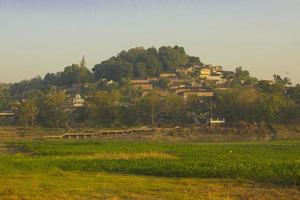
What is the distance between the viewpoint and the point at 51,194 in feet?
71.4

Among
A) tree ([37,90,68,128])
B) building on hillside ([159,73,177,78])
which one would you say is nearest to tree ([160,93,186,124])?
tree ([37,90,68,128])

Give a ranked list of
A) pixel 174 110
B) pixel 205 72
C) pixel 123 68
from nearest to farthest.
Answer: pixel 174 110 → pixel 123 68 → pixel 205 72

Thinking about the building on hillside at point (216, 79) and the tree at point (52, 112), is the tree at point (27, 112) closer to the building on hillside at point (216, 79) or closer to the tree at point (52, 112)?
the tree at point (52, 112)

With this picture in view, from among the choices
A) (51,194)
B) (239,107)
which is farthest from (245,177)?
(239,107)

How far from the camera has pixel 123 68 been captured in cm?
13762

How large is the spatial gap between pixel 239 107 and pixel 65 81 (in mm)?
68167

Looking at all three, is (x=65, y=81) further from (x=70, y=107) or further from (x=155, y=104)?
(x=155, y=104)

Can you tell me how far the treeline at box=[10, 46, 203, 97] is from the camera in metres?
139

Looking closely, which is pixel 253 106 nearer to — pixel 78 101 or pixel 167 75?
pixel 78 101

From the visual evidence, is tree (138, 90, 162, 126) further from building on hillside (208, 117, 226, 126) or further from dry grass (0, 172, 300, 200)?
dry grass (0, 172, 300, 200)

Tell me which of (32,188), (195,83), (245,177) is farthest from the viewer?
(195,83)

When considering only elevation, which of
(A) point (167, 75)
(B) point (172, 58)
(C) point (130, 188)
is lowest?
(C) point (130, 188)

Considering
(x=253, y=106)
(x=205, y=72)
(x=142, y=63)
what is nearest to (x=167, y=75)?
(x=142, y=63)

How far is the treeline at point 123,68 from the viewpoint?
13888 centimetres
